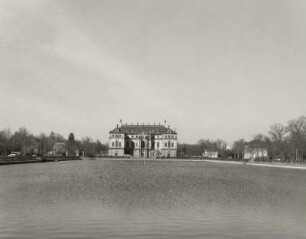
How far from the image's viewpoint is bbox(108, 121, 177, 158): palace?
171562mm

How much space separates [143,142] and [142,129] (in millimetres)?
6643

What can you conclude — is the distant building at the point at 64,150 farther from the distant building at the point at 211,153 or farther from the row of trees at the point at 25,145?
the distant building at the point at 211,153

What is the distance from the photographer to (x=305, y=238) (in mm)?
14273

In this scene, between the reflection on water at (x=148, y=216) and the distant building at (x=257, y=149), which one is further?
the distant building at (x=257, y=149)

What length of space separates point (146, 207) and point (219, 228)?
624cm

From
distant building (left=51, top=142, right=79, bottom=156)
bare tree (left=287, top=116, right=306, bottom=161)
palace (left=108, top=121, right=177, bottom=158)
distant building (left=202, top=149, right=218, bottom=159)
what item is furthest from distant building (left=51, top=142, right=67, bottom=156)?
bare tree (left=287, top=116, right=306, bottom=161)

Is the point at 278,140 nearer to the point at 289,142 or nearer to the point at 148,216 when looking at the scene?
the point at 289,142

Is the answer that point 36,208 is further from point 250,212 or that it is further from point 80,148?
point 80,148

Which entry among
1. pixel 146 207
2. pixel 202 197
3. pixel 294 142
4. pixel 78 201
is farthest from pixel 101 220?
pixel 294 142

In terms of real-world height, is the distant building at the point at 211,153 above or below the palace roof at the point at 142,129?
below

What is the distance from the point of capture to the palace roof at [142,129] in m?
175

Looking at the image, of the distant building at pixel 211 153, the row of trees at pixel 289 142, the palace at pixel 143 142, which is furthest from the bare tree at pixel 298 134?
the distant building at pixel 211 153

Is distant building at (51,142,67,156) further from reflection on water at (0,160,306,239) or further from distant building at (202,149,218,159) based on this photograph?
reflection on water at (0,160,306,239)

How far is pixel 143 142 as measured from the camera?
17438 cm
